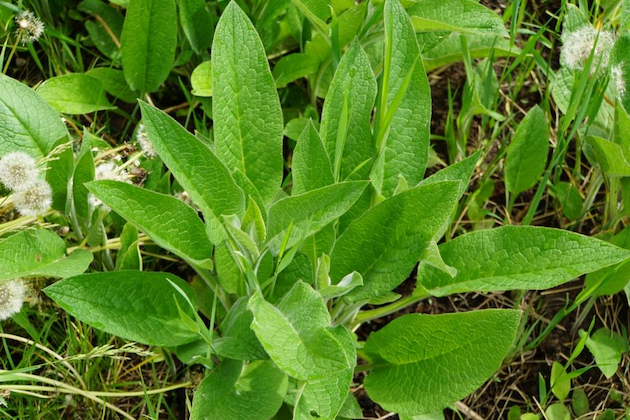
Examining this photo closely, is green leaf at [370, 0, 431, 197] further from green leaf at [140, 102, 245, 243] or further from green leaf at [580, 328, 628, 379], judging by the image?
green leaf at [580, 328, 628, 379]

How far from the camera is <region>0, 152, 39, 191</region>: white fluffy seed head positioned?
1490 mm

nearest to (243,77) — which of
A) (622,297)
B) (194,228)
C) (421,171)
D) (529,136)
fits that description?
(194,228)

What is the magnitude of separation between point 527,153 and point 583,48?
0.32 m

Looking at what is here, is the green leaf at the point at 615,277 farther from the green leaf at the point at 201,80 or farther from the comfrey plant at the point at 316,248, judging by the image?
the green leaf at the point at 201,80

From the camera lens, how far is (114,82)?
80.7 inches

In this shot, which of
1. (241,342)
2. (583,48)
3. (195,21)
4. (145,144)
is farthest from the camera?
(195,21)

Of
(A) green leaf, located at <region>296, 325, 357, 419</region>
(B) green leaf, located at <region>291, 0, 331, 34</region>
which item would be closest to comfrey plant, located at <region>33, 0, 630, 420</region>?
(A) green leaf, located at <region>296, 325, 357, 419</region>

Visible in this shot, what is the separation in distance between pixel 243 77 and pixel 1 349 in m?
0.91

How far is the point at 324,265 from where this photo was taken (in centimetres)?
141

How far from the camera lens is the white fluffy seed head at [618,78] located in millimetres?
1822

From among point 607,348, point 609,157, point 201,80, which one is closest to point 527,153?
point 609,157

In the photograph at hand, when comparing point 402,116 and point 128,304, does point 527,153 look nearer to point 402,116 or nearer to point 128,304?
point 402,116

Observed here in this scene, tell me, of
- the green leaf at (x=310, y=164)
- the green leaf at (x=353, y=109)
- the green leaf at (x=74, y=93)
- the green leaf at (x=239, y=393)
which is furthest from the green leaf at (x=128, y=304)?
the green leaf at (x=74, y=93)

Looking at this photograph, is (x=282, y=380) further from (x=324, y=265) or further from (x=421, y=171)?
(x=421, y=171)
